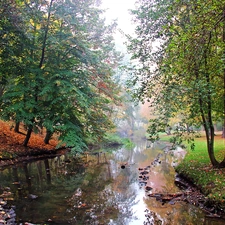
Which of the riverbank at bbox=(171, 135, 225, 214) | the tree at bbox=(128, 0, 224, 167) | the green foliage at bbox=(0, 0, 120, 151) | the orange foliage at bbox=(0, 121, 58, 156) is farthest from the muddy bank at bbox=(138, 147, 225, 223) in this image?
the orange foliage at bbox=(0, 121, 58, 156)

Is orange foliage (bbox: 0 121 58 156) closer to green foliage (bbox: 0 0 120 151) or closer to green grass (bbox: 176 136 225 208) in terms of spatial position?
green foliage (bbox: 0 0 120 151)

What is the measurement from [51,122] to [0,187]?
20.4 ft

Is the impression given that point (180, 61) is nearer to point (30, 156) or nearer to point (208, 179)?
point (208, 179)

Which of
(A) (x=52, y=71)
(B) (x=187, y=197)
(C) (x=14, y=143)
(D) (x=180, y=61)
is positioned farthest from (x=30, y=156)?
(D) (x=180, y=61)

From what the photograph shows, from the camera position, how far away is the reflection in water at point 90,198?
22.0 ft

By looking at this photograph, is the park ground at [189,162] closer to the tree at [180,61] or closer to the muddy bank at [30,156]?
the muddy bank at [30,156]

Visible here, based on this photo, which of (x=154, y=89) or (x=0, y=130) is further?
(x=0, y=130)

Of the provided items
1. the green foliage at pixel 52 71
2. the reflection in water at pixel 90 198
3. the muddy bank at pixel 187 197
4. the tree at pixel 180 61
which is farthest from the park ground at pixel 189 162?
the green foliage at pixel 52 71

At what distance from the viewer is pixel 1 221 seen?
221 inches

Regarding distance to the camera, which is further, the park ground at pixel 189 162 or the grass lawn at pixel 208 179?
the park ground at pixel 189 162

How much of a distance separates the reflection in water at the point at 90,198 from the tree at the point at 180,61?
271cm

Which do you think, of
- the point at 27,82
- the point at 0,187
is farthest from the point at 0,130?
the point at 0,187

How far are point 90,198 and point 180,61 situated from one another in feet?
19.3

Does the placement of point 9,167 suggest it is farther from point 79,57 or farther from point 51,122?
point 79,57
